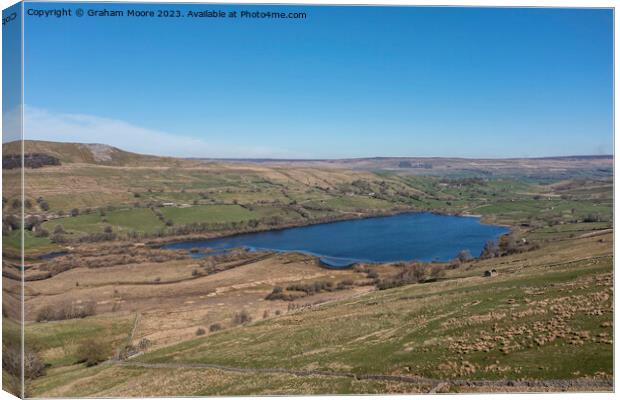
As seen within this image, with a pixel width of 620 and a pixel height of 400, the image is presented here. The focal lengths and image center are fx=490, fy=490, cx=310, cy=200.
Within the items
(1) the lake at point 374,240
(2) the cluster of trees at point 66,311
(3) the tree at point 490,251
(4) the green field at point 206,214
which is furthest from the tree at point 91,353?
(4) the green field at point 206,214

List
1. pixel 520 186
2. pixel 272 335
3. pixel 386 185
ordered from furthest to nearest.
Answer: pixel 386 185 < pixel 520 186 < pixel 272 335

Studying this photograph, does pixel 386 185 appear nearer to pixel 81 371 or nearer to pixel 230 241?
pixel 230 241

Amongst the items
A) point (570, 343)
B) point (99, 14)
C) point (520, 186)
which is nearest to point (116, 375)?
point (99, 14)

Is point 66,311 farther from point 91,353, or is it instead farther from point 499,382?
point 499,382

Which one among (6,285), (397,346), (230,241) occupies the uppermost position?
(6,285)

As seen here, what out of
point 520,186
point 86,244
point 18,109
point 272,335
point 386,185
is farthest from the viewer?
point 386,185

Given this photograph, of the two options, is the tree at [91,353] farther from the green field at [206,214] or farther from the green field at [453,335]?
the green field at [206,214]

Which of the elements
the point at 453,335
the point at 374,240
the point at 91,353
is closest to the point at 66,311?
the point at 91,353

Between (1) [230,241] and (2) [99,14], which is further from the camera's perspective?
(1) [230,241]
